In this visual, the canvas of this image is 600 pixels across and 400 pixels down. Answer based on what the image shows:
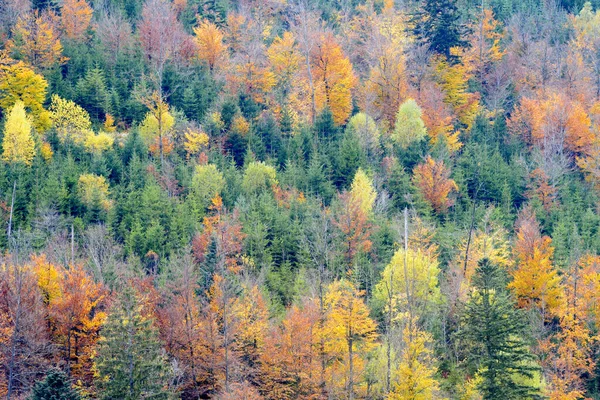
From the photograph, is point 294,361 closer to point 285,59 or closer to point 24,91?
point 24,91

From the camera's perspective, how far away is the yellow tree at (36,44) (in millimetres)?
62750

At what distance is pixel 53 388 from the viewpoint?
102 ft

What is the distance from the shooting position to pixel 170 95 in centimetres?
6431

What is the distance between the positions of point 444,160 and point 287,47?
17905mm

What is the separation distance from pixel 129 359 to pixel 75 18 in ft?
146

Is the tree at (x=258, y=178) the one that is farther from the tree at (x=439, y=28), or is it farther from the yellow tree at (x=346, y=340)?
the tree at (x=439, y=28)

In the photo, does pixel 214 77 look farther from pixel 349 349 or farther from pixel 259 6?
pixel 349 349

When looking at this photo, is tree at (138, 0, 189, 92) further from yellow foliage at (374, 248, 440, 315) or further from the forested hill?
yellow foliage at (374, 248, 440, 315)

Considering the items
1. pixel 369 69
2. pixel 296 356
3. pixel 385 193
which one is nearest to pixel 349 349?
pixel 296 356

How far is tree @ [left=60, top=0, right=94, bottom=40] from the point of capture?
68.3 metres

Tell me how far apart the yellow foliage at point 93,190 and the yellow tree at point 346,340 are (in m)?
19.4

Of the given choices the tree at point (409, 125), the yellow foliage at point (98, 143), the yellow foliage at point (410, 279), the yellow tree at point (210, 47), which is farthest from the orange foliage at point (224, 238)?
the yellow tree at point (210, 47)

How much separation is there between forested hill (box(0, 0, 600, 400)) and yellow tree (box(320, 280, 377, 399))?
0.42ft

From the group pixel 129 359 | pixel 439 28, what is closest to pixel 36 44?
pixel 439 28
